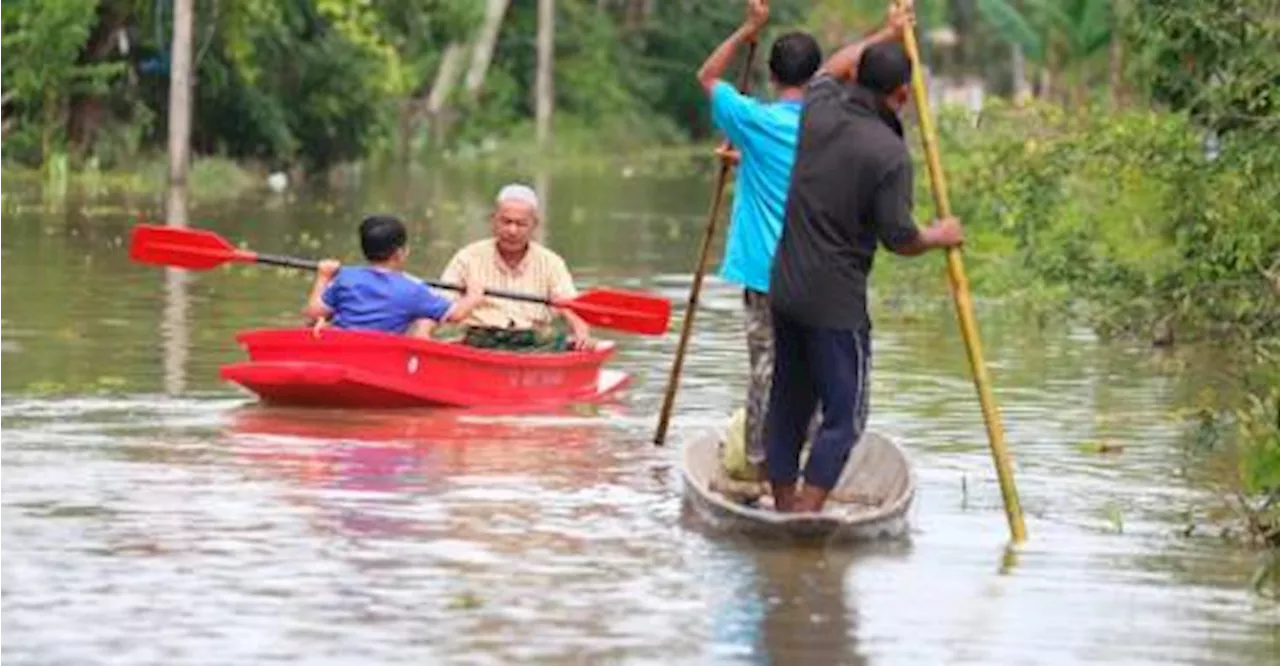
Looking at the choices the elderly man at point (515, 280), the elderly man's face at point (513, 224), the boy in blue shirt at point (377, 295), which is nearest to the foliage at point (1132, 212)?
the elderly man at point (515, 280)

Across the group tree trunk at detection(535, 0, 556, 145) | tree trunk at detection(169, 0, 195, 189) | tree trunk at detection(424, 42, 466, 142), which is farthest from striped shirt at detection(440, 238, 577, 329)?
tree trunk at detection(535, 0, 556, 145)

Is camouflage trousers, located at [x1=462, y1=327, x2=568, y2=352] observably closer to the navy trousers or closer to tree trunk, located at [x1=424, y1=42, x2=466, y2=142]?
the navy trousers

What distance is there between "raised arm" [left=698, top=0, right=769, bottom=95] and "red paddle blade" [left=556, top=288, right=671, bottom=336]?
11.0 ft

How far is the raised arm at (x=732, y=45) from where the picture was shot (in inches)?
582

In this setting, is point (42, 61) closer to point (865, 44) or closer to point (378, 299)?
point (378, 299)

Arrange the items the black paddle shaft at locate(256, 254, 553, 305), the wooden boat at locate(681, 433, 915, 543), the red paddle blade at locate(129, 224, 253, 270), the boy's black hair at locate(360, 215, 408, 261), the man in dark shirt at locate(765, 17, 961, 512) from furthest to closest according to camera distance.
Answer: the red paddle blade at locate(129, 224, 253, 270)
the black paddle shaft at locate(256, 254, 553, 305)
the boy's black hair at locate(360, 215, 408, 261)
the wooden boat at locate(681, 433, 915, 543)
the man in dark shirt at locate(765, 17, 961, 512)

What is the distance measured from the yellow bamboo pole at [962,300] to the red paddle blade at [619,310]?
195 inches

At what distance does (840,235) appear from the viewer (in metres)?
13.2

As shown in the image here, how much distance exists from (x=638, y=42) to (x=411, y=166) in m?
18.2

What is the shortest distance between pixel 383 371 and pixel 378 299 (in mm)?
437

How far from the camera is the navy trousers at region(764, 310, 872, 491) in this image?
1326cm

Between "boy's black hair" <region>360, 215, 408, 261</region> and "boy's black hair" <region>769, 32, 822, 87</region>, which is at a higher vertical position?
"boy's black hair" <region>769, 32, 822, 87</region>

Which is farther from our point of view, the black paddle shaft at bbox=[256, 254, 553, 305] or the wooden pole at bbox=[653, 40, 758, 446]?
the black paddle shaft at bbox=[256, 254, 553, 305]

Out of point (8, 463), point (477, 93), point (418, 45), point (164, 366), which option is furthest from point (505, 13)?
point (8, 463)
